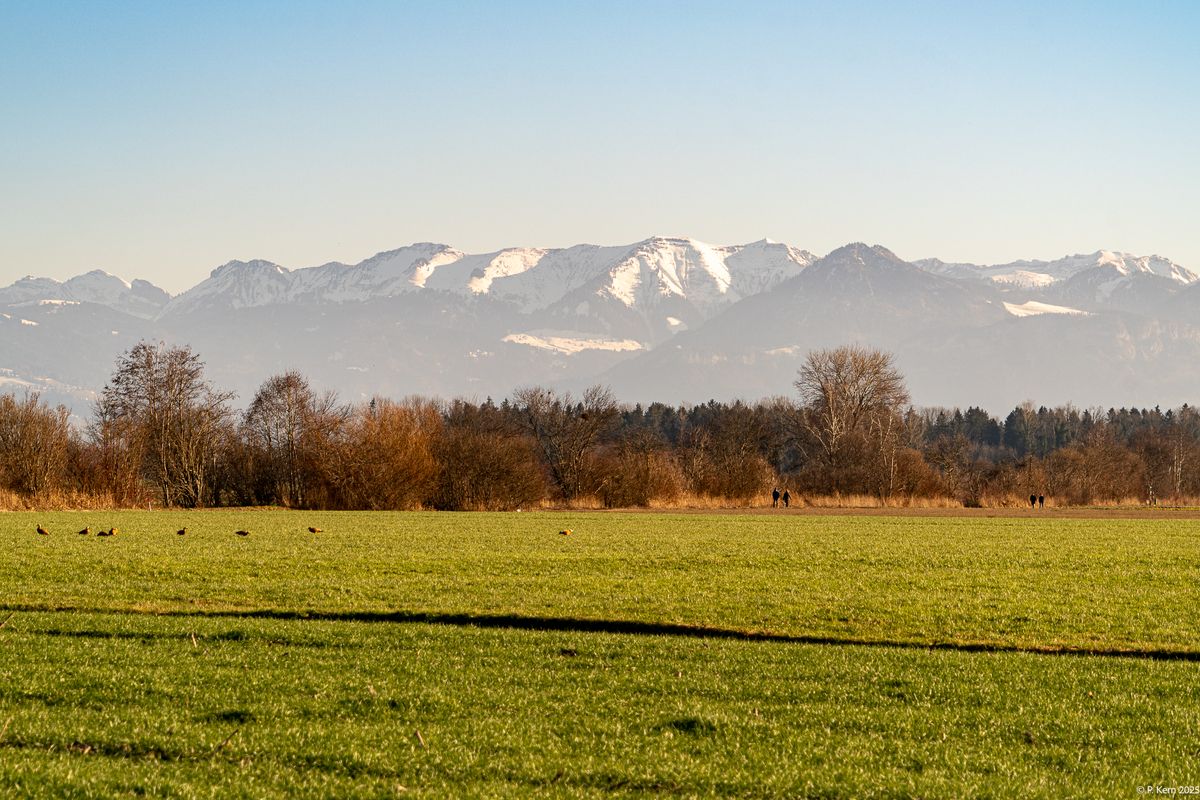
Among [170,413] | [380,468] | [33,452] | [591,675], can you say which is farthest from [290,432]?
[591,675]

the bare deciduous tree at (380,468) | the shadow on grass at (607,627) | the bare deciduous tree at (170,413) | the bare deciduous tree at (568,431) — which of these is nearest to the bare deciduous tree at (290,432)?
the bare deciduous tree at (380,468)

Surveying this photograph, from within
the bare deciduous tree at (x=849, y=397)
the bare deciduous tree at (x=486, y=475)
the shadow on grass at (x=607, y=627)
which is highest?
the bare deciduous tree at (x=849, y=397)

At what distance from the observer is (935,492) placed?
95.0 meters

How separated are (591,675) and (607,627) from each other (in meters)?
6.00

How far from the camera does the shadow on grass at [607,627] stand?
20.3 meters

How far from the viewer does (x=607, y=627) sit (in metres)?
22.6

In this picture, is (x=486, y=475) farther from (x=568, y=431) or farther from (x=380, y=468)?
(x=568, y=431)

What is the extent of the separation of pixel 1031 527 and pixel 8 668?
50863 mm

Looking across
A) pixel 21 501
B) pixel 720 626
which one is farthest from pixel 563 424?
pixel 720 626

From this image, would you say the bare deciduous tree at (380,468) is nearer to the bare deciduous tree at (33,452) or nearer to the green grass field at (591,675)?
the bare deciduous tree at (33,452)

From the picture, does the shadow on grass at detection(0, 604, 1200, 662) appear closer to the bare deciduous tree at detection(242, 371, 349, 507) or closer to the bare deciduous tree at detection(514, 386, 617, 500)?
the bare deciduous tree at detection(242, 371, 349, 507)

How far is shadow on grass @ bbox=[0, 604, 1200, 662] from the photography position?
20.3 m

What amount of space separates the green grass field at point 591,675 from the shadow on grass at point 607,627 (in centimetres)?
9

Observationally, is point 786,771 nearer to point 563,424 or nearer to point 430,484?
point 430,484
